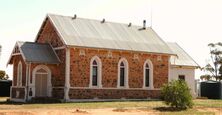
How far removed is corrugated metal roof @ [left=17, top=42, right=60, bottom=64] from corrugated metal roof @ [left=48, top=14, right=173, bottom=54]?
210cm

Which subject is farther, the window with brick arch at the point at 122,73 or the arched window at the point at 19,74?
the window with brick arch at the point at 122,73

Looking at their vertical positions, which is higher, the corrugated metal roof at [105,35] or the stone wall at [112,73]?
the corrugated metal roof at [105,35]

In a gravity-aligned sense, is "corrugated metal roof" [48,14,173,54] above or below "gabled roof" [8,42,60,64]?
above

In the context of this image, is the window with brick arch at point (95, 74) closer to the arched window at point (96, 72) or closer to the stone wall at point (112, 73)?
the arched window at point (96, 72)

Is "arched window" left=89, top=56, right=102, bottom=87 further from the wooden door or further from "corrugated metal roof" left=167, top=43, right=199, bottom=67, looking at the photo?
"corrugated metal roof" left=167, top=43, right=199, bottom=67

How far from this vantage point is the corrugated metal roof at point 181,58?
48.4m

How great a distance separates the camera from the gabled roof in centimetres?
3666

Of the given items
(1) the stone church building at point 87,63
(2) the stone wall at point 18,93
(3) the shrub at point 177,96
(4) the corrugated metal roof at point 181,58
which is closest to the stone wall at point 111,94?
(1) the stone church building at point 87,63

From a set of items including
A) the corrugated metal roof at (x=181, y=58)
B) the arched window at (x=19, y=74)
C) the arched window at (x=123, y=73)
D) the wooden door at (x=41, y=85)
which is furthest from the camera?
the corrugated metal roof at (x=181, y=58)

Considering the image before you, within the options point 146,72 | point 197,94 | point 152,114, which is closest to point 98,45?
point 146,72

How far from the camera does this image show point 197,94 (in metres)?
51.7

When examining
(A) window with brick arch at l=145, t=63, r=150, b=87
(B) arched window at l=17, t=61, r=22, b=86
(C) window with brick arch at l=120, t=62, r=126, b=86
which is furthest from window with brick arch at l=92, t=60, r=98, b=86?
(B) arched window at l=17, t=61, r=22, b=86

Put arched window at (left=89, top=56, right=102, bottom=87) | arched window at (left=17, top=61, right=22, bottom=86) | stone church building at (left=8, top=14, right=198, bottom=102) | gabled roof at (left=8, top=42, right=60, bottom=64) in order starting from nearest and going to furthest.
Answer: gabled roof at (left=8, top=42, right=60, bottom=64) < stone church building at (left=8, top=14, right=198, bottom=102) < arched window at (left=17, top=61, right=22, bottom=86) < arched window at (left=89, top=56, right=102, bottom=87)

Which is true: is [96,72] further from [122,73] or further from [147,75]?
[147,75]
